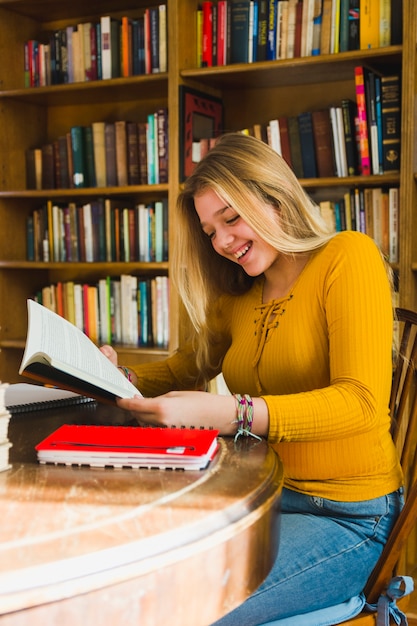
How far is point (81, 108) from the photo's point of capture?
324cm

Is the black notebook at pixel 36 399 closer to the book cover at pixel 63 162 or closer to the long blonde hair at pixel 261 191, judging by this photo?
the long blonde hair at pixel 261 191

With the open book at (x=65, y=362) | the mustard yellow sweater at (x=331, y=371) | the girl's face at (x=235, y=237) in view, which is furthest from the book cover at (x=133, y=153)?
the open book at (x=65, y=362)

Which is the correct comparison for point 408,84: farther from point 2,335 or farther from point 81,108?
point 2,335

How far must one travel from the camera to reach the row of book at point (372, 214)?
244cm

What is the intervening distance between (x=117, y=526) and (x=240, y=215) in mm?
846

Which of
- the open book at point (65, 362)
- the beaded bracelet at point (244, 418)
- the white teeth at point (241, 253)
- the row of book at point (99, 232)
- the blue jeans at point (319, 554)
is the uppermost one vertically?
the row of book at point (99, 232)

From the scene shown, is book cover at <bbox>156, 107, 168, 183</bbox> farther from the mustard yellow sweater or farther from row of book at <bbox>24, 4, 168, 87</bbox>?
the mustard yellow sweater

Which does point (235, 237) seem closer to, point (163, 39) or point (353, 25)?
point (353, 25)

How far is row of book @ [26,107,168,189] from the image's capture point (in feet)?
9.32

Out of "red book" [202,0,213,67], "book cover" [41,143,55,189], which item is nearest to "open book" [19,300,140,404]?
"red book" [202,0,213,67]

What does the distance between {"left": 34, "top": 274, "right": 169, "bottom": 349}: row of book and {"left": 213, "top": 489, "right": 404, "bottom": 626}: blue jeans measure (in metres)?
1.63

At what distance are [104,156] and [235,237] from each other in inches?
64.0

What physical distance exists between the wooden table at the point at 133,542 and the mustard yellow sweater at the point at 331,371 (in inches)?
9.6

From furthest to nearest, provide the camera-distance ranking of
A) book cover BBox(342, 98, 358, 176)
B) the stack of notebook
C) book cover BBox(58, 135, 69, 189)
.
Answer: book cover BBox(58, 135, 69, 189) < book cover BBox(342, 98, 358, 176) < the stack of notebook
